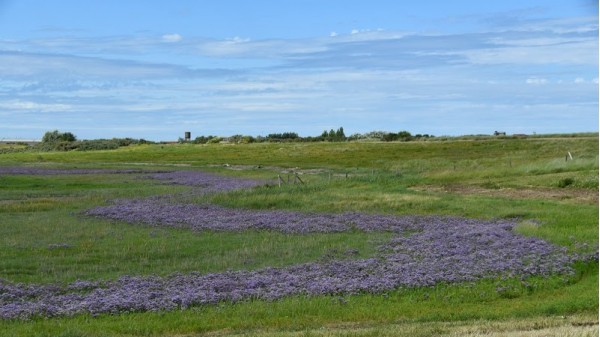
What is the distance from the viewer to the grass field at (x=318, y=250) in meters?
14.4

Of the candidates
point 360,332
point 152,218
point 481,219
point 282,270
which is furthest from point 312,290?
point 152,218

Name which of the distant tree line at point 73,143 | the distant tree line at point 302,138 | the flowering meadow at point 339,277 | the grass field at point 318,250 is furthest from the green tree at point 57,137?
the flowering meadow at point 339,277

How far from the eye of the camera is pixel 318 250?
23.4m

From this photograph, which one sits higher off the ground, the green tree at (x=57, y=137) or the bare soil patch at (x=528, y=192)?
the green tree at (x=57, y=137)

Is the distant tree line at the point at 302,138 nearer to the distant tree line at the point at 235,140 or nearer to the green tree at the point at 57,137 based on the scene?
the distant tree line at the point at 235,140

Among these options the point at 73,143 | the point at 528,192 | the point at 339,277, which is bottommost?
the point at 339,277

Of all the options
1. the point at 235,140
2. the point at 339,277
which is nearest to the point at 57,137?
the point at 235,140

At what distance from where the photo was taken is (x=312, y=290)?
56.5 ft

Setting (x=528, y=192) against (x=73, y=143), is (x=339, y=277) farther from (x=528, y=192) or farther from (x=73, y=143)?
(x=73, y=143)

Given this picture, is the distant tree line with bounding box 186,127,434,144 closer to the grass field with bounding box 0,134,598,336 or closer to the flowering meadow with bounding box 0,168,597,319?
the grass field with bounding box 0,134,598,336

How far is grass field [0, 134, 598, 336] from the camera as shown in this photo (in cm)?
1439

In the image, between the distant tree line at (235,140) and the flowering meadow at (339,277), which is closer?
the flowering meadow at (339,277)

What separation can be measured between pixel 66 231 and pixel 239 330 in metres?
16.7

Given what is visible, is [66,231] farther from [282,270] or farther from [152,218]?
[282,270]
